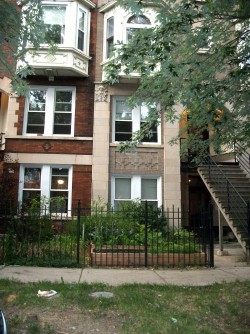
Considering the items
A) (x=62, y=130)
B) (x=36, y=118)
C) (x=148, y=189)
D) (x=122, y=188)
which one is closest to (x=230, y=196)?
(x=148, y=189)

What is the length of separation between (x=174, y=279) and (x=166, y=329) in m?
2.85

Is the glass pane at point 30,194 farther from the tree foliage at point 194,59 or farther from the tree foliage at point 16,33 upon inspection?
the tree foliage at point 16,33

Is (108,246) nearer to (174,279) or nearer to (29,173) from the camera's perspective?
(174,279)

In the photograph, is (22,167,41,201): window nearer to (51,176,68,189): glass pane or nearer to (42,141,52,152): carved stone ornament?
(51,176,68,189): glass pane

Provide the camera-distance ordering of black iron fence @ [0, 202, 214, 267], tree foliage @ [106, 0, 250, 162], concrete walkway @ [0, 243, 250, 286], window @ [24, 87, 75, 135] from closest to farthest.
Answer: tree foliage @ [106, 0, 250, 162] → concrete walkway @ [0, 243, 250, 286] → black iron fence @ [0, 202, 214, 267] → window @ [24, 87, 75, 135]

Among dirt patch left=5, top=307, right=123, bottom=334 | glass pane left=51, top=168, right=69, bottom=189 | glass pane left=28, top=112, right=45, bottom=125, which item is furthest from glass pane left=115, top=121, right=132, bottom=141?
dirt patch left=5, top=307, right=123, bottom=334

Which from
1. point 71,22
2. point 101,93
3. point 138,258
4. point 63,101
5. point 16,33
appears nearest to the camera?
point 16,33

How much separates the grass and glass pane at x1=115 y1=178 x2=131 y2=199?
8.11m

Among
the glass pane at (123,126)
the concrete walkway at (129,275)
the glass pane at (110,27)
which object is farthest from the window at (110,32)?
the concrete walkway at (129,275)

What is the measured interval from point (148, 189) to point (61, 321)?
10.0m

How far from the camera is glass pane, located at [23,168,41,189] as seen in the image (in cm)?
1420

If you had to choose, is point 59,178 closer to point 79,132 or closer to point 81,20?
point 79,132

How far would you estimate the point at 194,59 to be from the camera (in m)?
7.34

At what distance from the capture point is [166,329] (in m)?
4.59
